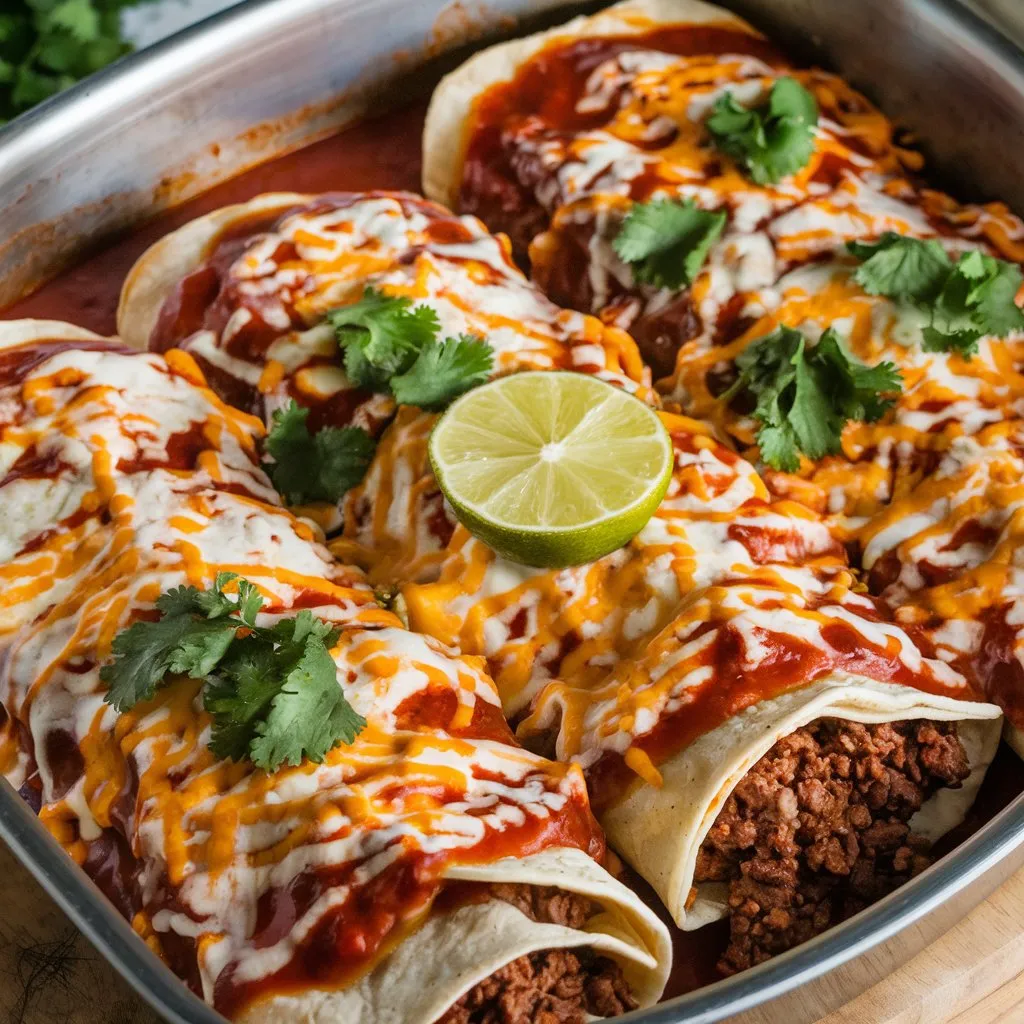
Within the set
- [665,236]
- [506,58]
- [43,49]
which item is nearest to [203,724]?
[665,236]

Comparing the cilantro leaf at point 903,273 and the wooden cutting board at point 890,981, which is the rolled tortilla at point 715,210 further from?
the wooden cutting board at point 890,981

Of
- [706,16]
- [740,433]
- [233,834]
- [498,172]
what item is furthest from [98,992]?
[706,16]

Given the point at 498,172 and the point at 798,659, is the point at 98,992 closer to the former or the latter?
the point at 798,659

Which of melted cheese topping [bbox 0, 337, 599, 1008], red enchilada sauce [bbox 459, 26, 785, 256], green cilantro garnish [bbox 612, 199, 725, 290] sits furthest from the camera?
red enchilada sauce [bbox 459, 26, 785, 256]

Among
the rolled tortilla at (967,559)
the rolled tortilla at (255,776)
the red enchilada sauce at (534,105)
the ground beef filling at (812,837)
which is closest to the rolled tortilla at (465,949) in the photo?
the rolled tortilla at (255,776)

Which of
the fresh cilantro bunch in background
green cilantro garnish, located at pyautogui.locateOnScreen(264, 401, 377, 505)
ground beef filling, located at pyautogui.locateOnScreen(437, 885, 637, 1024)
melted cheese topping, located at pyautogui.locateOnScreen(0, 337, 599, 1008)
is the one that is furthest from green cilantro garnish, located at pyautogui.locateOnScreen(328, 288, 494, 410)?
the fresh cilantro bunch in background

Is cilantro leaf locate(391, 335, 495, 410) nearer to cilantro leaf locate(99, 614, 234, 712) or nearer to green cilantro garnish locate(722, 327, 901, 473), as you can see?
green cilantro garnish locate(722, 327, 901, 473)
